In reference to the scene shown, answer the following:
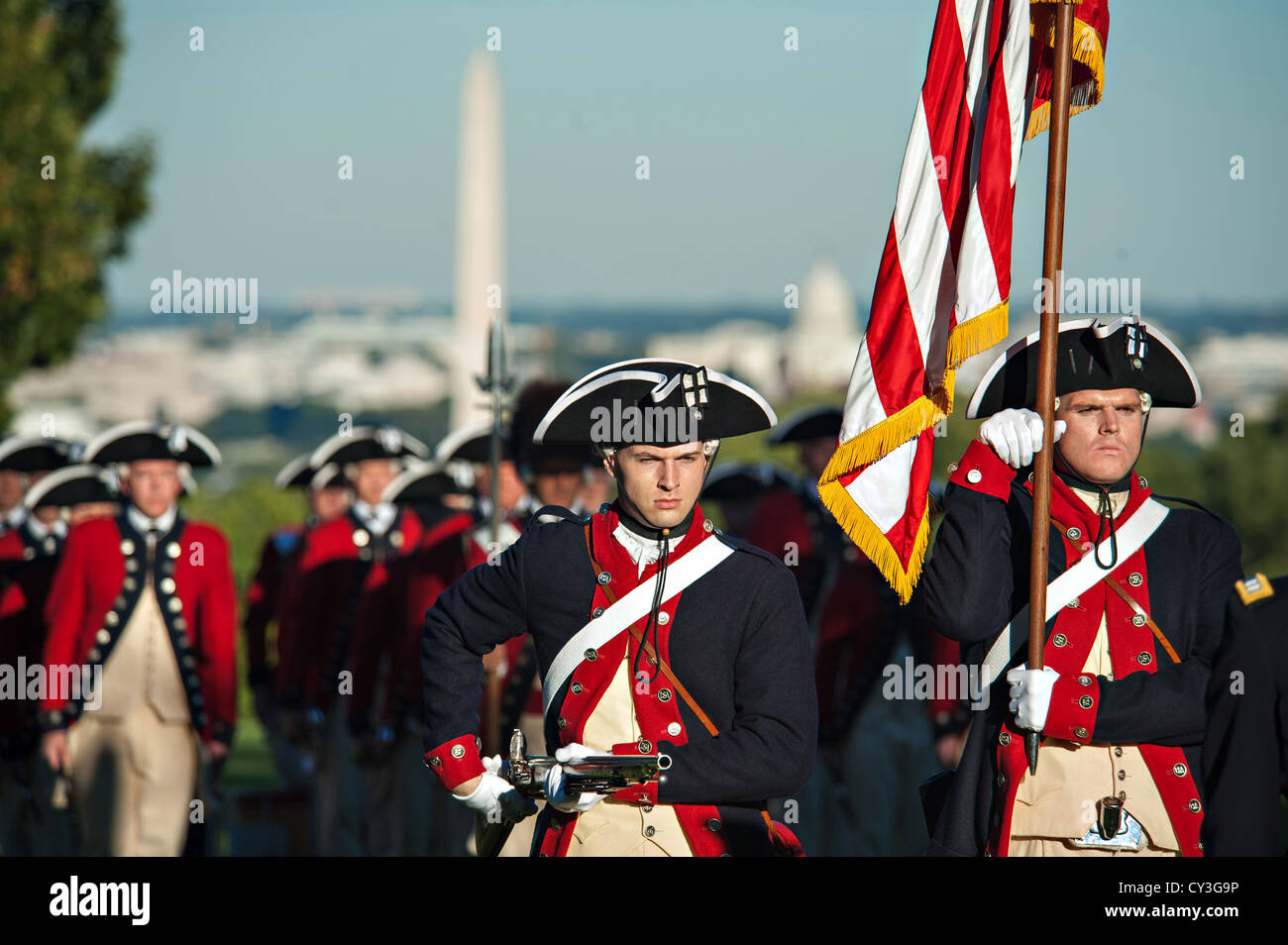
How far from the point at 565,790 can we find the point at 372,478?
18.3ft

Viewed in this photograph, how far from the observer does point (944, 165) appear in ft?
15.6

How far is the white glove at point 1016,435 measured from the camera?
14.0ft

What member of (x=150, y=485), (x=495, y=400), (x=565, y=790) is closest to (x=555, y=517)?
(x=565, y=790)

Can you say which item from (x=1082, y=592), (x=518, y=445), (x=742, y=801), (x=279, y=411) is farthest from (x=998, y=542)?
(x=279, y=411)

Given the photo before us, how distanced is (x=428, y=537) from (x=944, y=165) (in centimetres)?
420

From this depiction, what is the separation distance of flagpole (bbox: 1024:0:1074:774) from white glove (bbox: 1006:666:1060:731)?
35 millimetres

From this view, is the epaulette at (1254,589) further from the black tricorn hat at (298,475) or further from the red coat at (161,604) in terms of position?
the black tricorn hat at (298,475)

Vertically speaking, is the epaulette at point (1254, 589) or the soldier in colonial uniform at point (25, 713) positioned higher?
the epaulette at point (1254, 589)

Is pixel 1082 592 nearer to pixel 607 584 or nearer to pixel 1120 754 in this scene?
pixel 1120 754

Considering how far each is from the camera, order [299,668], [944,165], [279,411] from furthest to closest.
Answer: [279,411] → [299,668] → [944,165]

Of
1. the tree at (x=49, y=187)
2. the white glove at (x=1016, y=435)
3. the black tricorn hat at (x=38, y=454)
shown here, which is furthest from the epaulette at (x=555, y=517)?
the tree at (x=49, y=187)

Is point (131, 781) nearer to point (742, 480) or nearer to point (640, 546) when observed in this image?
point (742, 480)

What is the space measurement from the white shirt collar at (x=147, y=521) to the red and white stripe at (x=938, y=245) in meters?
4.12
